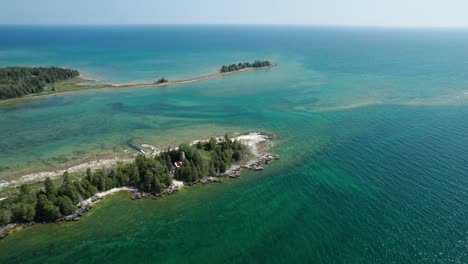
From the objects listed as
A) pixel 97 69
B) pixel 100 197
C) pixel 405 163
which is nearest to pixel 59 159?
pixel 100 197

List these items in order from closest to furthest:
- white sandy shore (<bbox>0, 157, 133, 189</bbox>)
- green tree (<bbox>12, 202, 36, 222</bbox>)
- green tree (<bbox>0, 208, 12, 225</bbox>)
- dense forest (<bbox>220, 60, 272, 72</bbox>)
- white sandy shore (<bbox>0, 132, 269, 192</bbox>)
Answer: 1. green tree (<bbox>0, 208, 12, 225</bbox>)
2. green tree (<bbox>12, 202, 36, 222</bbox>)
3. white sandy shore (<bbox>0, 157, 133, 189</bbox>)
4. white sandy shore (<bbox>0, 132, 269, 192</bbox>)
5. dense forest (<bbox>220, 60, 272, 72</bbox>)

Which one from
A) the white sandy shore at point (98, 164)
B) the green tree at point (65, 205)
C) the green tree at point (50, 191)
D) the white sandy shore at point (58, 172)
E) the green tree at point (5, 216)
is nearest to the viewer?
the green tree at point (5, 216)

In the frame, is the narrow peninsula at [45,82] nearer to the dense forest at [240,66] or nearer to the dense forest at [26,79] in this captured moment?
the dense forest at [26,79]

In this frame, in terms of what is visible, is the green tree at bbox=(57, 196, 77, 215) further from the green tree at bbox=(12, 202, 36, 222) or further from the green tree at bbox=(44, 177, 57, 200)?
the green tree at bbox=(12, 202, 36, 222)

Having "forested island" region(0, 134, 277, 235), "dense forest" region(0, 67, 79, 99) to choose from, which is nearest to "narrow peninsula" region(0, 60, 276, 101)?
"dense forest" region(0, 67, 79, 99)

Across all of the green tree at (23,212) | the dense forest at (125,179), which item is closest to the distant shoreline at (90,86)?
the dense forest at (125,179)

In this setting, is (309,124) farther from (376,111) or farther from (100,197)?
(100,197)

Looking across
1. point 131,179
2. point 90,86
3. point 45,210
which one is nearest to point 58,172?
point 45,210
